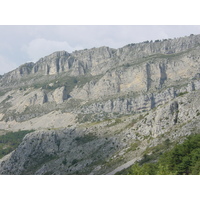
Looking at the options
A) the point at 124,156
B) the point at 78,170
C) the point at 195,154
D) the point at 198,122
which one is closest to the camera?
the point at 195,154

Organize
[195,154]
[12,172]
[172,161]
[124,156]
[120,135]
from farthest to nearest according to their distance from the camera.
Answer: [12,172], [120,135], [124,156], [172,161], [195,154]

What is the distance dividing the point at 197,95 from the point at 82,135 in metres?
58.6

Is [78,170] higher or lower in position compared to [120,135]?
lower

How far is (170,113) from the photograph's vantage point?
97.4 meters

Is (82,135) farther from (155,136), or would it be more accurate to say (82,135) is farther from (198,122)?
(198,122)

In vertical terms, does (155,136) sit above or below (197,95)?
below

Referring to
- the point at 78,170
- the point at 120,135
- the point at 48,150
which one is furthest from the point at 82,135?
the point at 78,170

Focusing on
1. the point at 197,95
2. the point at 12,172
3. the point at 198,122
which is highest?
the point at 197,95

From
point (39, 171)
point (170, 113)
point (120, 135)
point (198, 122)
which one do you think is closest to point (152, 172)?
point (198, 122)

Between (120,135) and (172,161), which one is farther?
(120,135)

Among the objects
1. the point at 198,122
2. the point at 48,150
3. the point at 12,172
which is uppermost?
the point at 198,122

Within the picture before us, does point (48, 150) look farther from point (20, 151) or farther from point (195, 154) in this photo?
point (195, 154)

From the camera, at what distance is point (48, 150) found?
131 metres

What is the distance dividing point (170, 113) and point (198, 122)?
15.0 metres
